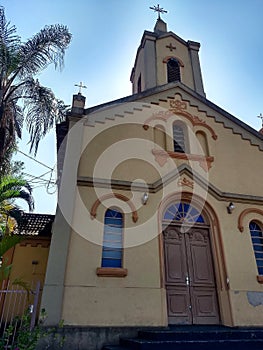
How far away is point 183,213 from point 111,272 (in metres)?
3.13

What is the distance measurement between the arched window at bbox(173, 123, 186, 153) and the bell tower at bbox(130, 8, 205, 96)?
3421 mm

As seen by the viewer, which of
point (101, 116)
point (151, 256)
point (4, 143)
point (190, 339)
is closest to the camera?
point (190, 339)

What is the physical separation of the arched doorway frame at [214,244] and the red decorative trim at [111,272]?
1109 millimetres

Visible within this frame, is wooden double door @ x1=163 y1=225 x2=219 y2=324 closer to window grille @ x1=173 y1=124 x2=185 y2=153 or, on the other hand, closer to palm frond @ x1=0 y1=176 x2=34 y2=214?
window grille @ x1=173 y1=124 x2=185 y2=153

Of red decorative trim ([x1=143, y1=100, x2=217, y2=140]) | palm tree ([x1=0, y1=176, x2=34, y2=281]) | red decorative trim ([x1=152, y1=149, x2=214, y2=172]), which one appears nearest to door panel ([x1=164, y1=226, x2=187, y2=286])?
red decorative trim ([x1=152, y1=149, x2=214, y2=172])

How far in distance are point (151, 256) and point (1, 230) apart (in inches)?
287

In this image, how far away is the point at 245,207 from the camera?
367 inches

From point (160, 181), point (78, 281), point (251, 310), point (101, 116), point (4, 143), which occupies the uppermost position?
point (101, 116)

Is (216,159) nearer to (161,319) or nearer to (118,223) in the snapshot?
(118,223)

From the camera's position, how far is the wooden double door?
306 inches

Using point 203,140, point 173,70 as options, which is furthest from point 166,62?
point 203,140

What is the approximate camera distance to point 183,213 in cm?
909

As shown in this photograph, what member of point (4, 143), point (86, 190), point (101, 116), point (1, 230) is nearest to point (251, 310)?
point (86, 190)

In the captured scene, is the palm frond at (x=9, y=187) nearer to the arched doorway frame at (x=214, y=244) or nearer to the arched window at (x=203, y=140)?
the arched doorway frame at (x=214, y=244)
